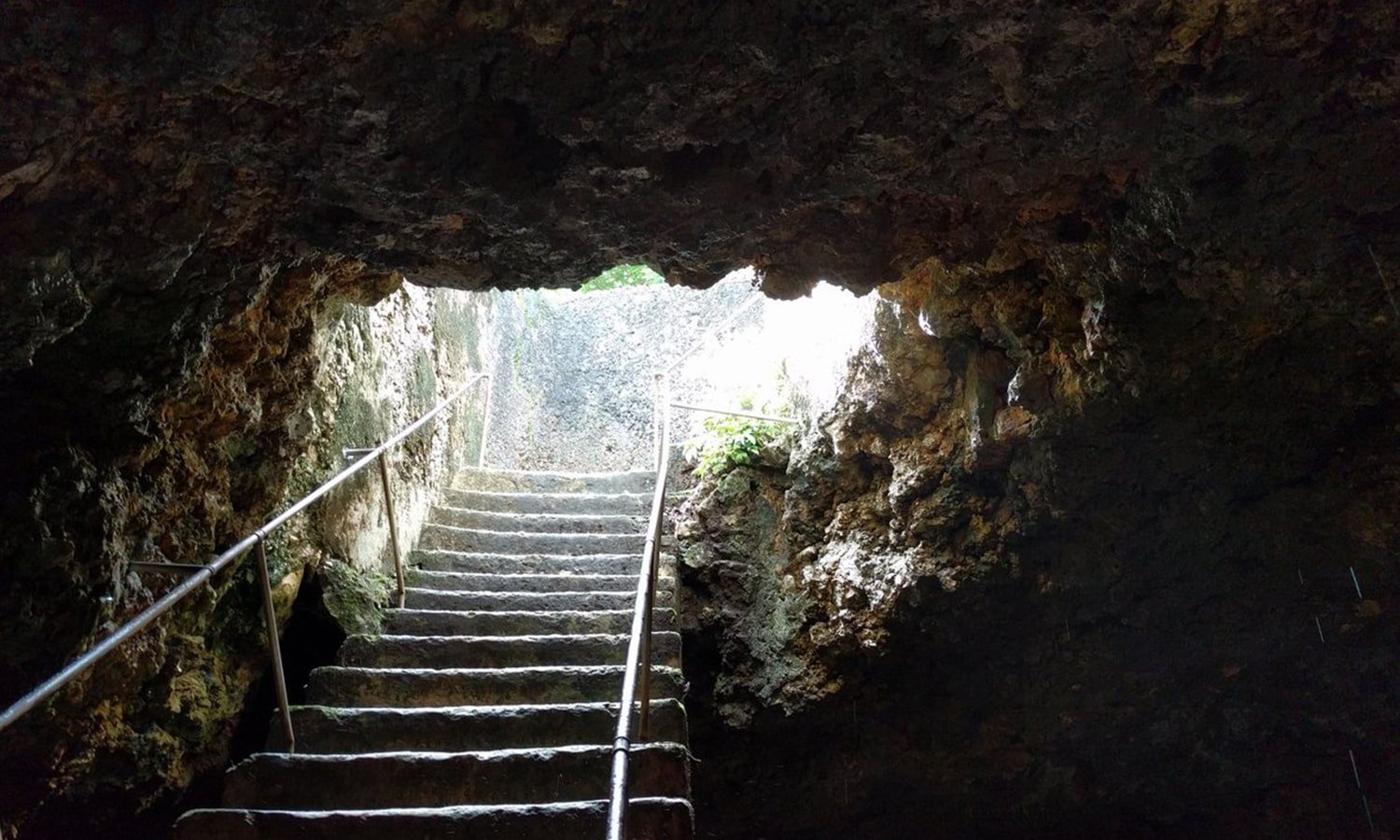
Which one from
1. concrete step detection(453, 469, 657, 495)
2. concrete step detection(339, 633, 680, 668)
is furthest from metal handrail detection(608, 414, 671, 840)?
concrete step detection(453, 469, 657, 495)

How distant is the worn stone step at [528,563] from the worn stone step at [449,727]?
5.24 feet

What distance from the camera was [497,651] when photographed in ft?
12.9

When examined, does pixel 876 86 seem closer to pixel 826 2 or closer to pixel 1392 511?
pixel 826 2

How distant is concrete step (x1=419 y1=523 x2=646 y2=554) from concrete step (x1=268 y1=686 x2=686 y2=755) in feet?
6.25

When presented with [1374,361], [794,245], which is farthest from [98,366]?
[1374,361]

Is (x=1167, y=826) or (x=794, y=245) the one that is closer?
(x=794, y=245)

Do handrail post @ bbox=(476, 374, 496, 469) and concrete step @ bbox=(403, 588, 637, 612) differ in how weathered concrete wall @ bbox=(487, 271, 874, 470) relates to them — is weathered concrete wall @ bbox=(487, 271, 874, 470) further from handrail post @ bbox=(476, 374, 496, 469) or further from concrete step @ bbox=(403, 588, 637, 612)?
concrete step @ bbox=(403, 588, 637, 612)

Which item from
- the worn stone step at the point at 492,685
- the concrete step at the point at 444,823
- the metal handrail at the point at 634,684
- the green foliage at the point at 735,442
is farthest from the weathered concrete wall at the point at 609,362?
the concrete step at the point at 444,823

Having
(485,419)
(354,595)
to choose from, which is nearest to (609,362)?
(485,419)

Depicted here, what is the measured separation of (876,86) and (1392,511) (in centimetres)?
236

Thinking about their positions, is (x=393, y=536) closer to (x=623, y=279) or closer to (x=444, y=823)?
(x=444, y=823)

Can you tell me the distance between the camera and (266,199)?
2266 millimetres

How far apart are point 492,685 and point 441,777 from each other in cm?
67

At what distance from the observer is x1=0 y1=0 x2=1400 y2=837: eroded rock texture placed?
1872mm
